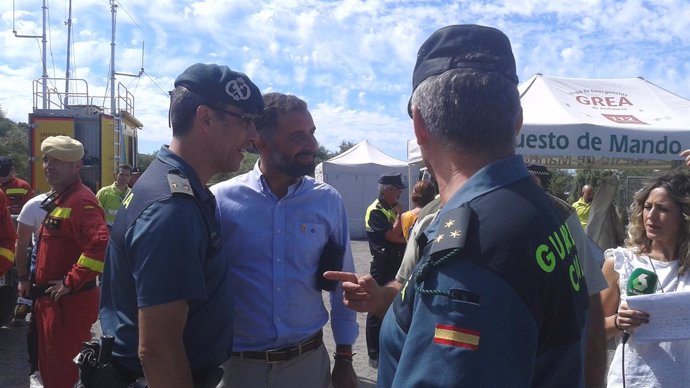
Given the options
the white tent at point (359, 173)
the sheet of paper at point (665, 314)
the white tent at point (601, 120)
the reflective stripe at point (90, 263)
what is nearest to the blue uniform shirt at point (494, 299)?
the sheet of paper at point (665, 314)

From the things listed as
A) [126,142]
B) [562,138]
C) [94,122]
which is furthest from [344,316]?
[126,142]

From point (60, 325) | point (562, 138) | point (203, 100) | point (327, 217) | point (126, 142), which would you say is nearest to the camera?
point (203, 100)

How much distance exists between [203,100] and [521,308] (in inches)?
58.8

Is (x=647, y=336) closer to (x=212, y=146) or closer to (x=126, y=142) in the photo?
(x=212, y=146)

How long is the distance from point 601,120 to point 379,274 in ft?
10.1

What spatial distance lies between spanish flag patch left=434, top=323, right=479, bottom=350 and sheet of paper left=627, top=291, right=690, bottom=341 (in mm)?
1939

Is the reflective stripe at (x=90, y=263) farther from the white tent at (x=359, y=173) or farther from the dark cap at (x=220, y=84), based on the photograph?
the white tent at (x=359, y=173)

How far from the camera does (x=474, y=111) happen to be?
127 cm

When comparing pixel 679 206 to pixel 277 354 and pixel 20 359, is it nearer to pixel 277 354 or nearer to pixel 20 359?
pixel 277 354

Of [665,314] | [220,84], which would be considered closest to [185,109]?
[220,84]

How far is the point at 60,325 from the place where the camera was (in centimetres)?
424

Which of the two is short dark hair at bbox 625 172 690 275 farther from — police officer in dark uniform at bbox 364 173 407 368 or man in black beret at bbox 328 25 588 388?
police officer in dark uniform at bbox 364 173 407 368

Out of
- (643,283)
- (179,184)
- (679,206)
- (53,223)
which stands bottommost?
(53,223)

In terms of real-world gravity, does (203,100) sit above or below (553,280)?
above
